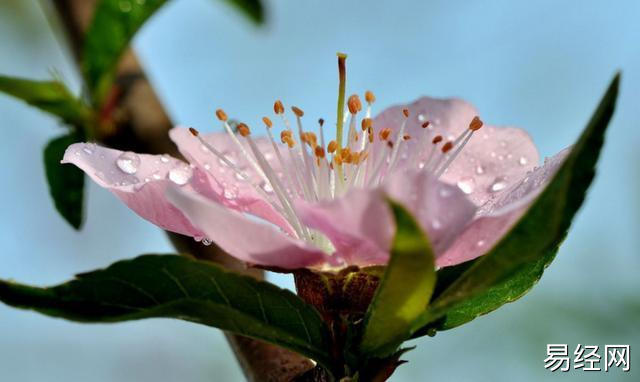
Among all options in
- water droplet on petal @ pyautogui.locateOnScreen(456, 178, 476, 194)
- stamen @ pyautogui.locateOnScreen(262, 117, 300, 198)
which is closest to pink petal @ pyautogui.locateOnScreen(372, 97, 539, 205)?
water droplet on petal @ pyautogui.locateOnScreen(456, 178, 476, 194)

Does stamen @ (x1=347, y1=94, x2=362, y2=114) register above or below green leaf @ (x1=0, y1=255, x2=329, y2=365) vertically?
above

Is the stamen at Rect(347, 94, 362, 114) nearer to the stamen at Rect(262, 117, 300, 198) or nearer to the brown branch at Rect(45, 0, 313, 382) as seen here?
the stamen at Rect(262, 117, 300, 198)

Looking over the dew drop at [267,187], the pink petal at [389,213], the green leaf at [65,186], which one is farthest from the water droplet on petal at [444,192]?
the green leaf at [65,186]

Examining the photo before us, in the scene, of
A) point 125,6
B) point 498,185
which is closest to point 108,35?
point 125,6

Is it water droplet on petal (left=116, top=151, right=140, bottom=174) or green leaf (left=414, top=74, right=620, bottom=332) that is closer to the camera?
green leaf (left=414, top=74, right=620, bottom=332)

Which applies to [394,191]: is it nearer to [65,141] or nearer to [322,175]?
[322,175]

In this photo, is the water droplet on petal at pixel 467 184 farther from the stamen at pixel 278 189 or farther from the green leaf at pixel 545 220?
the green leaf at pixel 545 220
